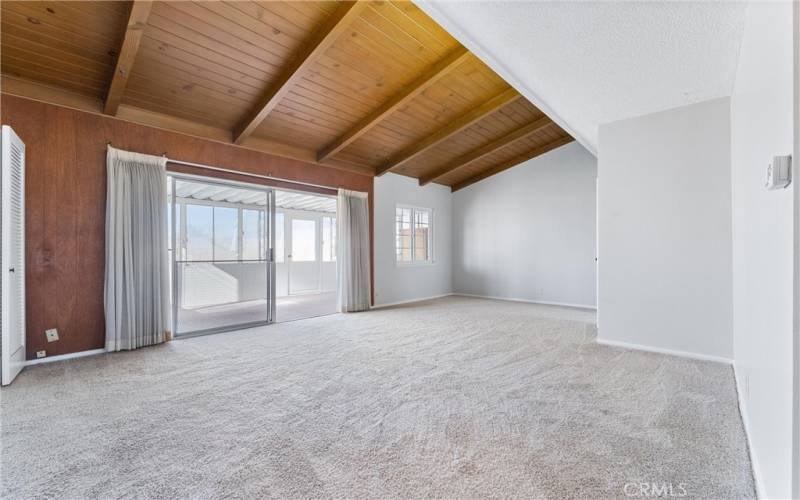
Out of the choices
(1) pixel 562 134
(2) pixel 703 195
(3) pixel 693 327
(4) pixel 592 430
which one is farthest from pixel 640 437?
(1) pixel 562 134

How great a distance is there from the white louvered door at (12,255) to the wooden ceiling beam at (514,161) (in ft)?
22.7

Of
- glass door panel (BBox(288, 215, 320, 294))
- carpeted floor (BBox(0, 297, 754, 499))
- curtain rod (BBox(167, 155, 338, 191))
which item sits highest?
curtain rod (BBox(167, 155, 338, 191))

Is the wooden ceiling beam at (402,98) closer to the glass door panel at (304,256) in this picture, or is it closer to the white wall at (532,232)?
the glass door panel at (304,256)

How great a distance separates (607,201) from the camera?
3.87 m

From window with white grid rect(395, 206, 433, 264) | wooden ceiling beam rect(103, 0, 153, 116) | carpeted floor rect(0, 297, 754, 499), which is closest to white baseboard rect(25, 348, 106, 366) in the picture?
carpeted floor rect(0, 297, 754, 499)

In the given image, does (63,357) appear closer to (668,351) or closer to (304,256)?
(304,256)

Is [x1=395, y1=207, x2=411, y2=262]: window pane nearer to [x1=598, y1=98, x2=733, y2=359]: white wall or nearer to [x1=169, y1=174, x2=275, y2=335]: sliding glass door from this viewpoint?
[x1=169, y1=174, x2=275, y2=335]: sliding glass door

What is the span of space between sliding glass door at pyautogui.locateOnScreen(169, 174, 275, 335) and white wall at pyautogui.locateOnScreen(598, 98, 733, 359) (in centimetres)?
449

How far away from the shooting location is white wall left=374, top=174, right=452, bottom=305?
654 centimetres

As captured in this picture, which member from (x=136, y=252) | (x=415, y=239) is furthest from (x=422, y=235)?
(x=136, y=252)

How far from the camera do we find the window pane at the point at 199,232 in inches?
175

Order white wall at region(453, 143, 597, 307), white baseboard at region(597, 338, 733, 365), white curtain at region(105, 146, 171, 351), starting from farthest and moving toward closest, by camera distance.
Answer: white wall at region(453, 143, 597, 307) → white curtain at region(105, 146, 171, 351) → white baseboard at region(597, 338, 733, 365)

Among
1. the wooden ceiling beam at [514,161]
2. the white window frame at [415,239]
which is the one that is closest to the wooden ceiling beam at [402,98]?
the white window frame at [415,239]

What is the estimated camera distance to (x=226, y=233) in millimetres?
4809
